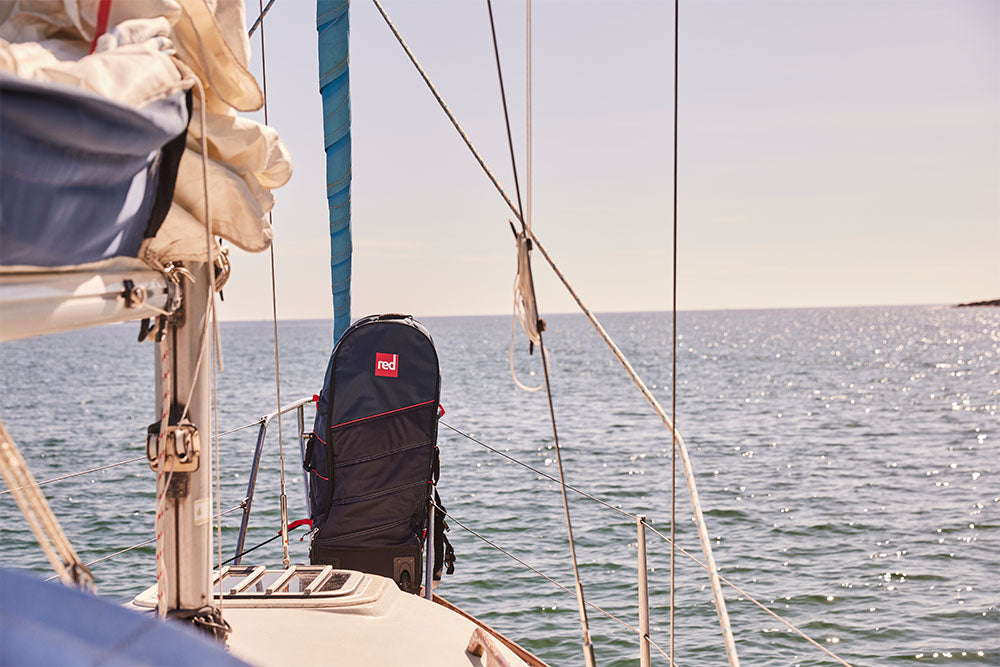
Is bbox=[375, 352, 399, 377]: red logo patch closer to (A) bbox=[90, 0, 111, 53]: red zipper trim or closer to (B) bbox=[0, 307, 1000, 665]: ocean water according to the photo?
(A) bbox=[90, 0, 111, 53]: red zipper trim

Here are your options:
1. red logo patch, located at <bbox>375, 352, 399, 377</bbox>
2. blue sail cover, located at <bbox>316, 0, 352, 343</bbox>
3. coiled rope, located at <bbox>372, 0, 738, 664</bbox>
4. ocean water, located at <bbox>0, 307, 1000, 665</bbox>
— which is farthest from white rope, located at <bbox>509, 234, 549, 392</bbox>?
ocean water, located at <bbox>0, 307, 1000, 665</bbox>

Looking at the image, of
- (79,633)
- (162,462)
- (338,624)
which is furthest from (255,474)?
(79,633)

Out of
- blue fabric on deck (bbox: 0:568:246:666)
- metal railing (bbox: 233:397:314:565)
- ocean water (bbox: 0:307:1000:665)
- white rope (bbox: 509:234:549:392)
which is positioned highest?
white rope (bbox: 509:234:549:392)

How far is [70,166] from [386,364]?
277 cm

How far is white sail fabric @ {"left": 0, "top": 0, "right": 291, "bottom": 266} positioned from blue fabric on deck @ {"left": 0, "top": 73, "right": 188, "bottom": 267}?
6cm

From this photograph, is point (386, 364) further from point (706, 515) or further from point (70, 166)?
point (706, 515)

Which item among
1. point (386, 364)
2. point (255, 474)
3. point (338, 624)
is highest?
point (386, 364)

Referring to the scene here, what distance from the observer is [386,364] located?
13.3ft

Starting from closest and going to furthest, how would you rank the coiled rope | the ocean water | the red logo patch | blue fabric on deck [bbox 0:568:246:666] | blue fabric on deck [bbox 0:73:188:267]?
1. blue fabric on deck [bbox 0:568:246:666]
2. blue fabric on deck [bbox 0:73:188:267]
3. the coiled rope
4. the red logo patch
5. the ocean water

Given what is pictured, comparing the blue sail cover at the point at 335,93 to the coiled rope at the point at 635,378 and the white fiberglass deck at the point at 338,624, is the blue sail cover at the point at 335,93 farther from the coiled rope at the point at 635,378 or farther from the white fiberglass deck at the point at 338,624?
the white fiberglass deck at the point at 338,624

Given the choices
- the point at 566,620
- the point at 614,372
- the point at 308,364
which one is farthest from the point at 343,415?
the point at 308,364

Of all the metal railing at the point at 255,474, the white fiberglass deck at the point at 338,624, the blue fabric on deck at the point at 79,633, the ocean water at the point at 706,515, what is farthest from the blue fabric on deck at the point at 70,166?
the ocean water at the point at 706,515

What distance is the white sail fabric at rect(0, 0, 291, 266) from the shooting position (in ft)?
4.78

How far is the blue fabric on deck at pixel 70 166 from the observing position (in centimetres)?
121
